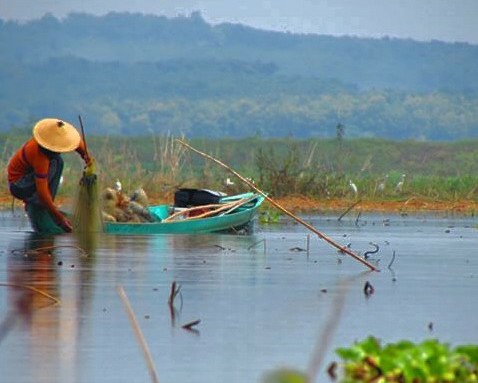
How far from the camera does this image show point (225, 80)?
14100cm

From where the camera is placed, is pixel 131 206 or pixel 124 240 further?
pixel 131 206

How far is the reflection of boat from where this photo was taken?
24234mm

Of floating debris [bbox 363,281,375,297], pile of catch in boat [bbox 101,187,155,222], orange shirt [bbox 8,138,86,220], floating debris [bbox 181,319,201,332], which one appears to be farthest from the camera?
pile of catch in boat [bbox 101,187,155,222]

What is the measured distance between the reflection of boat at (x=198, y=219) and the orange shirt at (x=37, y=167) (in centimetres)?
136

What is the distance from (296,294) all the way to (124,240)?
7.94 m

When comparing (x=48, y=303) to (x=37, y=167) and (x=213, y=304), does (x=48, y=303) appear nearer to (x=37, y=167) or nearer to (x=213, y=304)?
(x=213, y=304)

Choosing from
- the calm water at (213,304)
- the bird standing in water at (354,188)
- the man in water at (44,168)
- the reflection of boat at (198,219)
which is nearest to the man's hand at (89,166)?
the man in water at (44,168)

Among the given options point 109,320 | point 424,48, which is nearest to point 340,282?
point 109,320

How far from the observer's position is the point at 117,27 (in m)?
170

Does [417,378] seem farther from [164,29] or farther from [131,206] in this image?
[164,29]

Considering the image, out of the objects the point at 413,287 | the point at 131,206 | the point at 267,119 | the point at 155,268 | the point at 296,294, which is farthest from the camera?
the point at 267,119

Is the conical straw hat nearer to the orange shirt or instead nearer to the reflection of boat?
the orange shirt

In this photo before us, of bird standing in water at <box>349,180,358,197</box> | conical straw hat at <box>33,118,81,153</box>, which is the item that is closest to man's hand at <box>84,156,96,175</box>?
conical straw hat at <box>33,118,81,153</box>

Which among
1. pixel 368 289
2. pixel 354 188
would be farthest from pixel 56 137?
pixel 354 188
